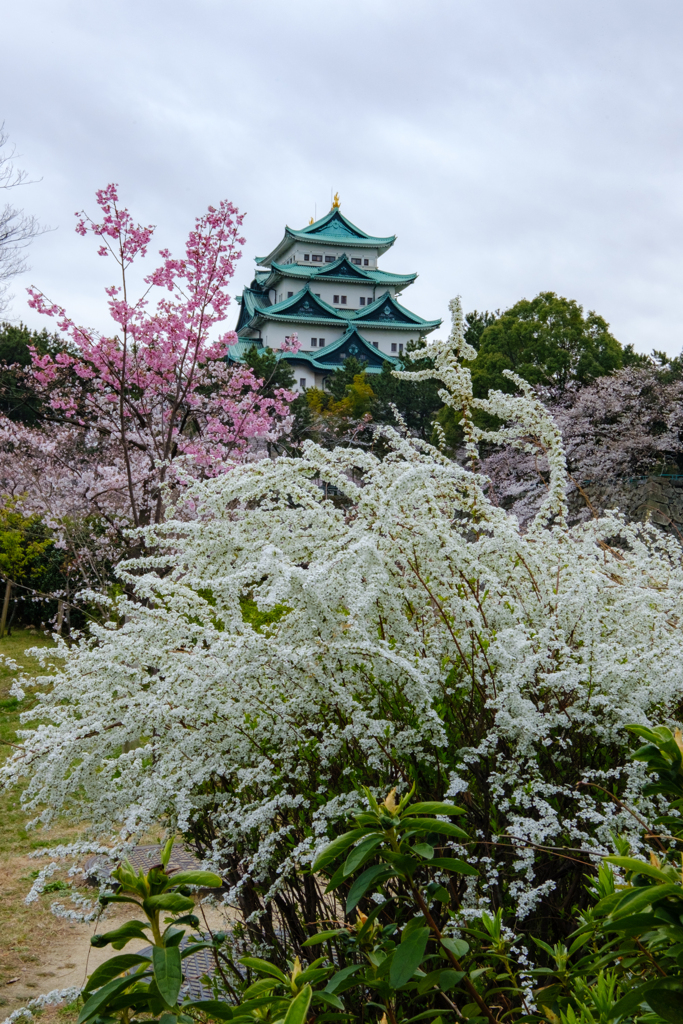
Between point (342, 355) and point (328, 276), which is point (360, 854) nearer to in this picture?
point (342, 355)

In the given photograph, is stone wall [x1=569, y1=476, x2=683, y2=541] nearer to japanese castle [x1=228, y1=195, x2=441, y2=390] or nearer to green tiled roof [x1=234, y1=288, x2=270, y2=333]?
japanese castle [x1=228, y1=195, x2=441, y2=390]

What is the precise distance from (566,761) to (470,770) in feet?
0.91

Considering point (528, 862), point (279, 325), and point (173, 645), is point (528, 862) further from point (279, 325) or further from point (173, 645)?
point (279, 325)

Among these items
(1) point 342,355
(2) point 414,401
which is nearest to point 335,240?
(1) point 342,355

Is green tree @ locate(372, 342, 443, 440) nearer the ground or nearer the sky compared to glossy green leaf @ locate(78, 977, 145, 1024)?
nearer the sky

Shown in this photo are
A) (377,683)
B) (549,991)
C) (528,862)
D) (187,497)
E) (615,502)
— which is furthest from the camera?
(615,502)

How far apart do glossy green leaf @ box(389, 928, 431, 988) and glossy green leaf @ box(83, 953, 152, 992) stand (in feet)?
1.09

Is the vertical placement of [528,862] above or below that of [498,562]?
below

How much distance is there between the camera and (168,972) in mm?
993

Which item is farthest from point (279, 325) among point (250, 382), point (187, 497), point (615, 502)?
point (187, 497)

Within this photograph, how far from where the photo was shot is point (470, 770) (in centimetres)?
203

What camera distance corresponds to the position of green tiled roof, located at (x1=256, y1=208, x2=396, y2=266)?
1785 inches

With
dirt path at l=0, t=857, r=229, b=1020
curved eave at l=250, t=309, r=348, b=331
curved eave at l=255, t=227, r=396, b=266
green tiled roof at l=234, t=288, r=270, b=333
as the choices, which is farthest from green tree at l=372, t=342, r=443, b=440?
curved eave at l=255, t=227, r=396, b=266

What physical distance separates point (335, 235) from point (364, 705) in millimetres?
47606
